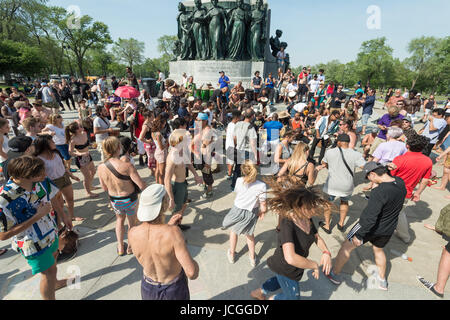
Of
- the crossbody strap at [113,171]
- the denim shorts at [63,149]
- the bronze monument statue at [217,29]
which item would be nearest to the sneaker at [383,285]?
the crossbody strap at [113,171]

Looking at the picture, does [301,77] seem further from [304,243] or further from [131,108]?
[304,243]

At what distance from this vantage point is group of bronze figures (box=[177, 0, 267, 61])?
1419 centimetres

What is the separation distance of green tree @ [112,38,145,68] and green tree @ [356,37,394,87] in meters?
70.3

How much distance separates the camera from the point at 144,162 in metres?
7.06

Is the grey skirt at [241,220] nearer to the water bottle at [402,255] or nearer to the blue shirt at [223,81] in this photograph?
the water bottle at [402,255]

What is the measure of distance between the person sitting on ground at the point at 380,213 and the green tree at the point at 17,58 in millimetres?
43641

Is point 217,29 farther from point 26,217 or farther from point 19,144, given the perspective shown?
point 26,217

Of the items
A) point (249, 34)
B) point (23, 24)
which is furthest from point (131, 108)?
point (23, 24)

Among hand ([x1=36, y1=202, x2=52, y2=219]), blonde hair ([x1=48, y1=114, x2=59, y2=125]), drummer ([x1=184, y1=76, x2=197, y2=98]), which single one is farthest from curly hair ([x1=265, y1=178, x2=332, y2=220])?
drummer ([x1=184, y1=76, x2=197, y2=98])

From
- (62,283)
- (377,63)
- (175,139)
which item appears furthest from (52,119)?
(377,63)

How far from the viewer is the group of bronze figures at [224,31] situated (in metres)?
14.2

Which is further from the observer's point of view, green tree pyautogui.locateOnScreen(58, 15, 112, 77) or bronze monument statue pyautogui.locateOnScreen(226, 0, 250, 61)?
green tree pyautogui.locateOnScreen(58, 15, 112, 77)

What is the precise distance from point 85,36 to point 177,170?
6077 cm

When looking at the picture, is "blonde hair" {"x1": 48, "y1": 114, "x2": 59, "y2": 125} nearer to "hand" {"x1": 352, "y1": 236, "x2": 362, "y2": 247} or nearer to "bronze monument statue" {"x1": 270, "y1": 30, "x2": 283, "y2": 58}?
"hand" {"x1": 352, "y1": 236, "x2": 362, "y2": 247}
